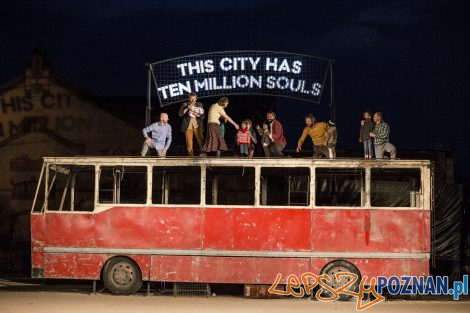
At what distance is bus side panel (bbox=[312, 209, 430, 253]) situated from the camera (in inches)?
697

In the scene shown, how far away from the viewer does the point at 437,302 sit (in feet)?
59.5

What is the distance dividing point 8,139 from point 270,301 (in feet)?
41.2

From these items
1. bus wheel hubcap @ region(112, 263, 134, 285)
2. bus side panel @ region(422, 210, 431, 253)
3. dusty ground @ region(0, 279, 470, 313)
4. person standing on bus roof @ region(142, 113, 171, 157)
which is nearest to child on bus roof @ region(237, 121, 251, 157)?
person standing on bus roof @ region(142, 113, 171, 157)

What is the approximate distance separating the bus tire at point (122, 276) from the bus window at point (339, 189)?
187 inches

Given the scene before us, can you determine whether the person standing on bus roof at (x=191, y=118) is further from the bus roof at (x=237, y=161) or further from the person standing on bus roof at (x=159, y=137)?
the bus roof at (x=237, y=161)

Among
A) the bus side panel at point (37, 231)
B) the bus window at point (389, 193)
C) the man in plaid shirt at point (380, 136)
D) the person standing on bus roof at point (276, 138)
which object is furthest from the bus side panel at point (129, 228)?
the bus window at point (389, 193)

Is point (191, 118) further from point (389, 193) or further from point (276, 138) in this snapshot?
point (389, 193)

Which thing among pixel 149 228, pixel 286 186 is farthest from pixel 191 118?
pixel 286 186

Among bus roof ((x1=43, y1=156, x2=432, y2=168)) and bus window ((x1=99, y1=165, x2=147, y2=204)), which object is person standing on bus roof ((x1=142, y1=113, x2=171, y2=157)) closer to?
bus roof ((x1=43, y1=156, x2=432, y2=168))

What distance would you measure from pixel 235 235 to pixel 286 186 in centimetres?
494

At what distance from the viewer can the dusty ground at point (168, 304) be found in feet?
52.4

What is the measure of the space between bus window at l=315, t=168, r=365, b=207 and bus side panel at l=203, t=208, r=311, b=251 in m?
1.68

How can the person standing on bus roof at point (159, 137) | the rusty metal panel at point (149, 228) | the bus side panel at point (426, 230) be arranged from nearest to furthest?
the bus side panel at point (426, 230), the rusty metal panel at point (149, 228), the person standing on bus roof at point (159, 137)

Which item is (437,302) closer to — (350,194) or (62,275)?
(350,194)
